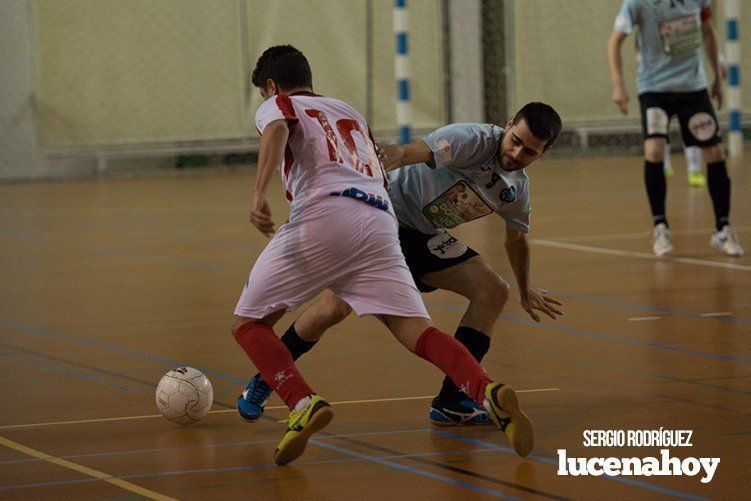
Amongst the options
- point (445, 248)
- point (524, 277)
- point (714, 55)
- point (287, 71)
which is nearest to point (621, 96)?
point (714, 55)

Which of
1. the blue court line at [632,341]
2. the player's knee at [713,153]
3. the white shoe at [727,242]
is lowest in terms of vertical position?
the white shoe at [727,242]

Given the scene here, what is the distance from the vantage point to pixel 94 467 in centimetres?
409

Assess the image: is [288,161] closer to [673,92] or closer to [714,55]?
[673,92]

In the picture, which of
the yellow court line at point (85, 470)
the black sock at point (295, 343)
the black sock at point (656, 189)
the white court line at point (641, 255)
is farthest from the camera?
the black sock at point (656, 189)

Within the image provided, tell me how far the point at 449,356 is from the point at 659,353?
1846 millimetres

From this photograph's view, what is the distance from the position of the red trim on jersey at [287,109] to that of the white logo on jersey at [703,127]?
5216 mm

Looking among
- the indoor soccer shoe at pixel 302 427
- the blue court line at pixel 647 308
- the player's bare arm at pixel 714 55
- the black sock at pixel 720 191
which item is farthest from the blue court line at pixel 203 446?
the player's bare arm at pixel 714 55

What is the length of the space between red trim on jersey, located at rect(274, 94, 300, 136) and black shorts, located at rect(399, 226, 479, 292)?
0.90m

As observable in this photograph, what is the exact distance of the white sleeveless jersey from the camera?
4262 mm

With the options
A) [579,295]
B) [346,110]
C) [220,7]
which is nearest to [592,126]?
[220,7]

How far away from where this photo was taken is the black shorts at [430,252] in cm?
494

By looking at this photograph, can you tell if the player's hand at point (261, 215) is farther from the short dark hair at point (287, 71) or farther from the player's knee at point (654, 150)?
the player's knee at point (654, 150)

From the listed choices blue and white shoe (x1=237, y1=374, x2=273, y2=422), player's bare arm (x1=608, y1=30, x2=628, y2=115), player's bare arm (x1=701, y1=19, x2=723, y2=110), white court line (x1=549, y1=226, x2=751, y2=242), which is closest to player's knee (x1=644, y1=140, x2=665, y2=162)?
player's bare arm (x1=608, y1=30, x2=628, y2=115)

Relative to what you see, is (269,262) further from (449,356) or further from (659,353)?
(659,353)
